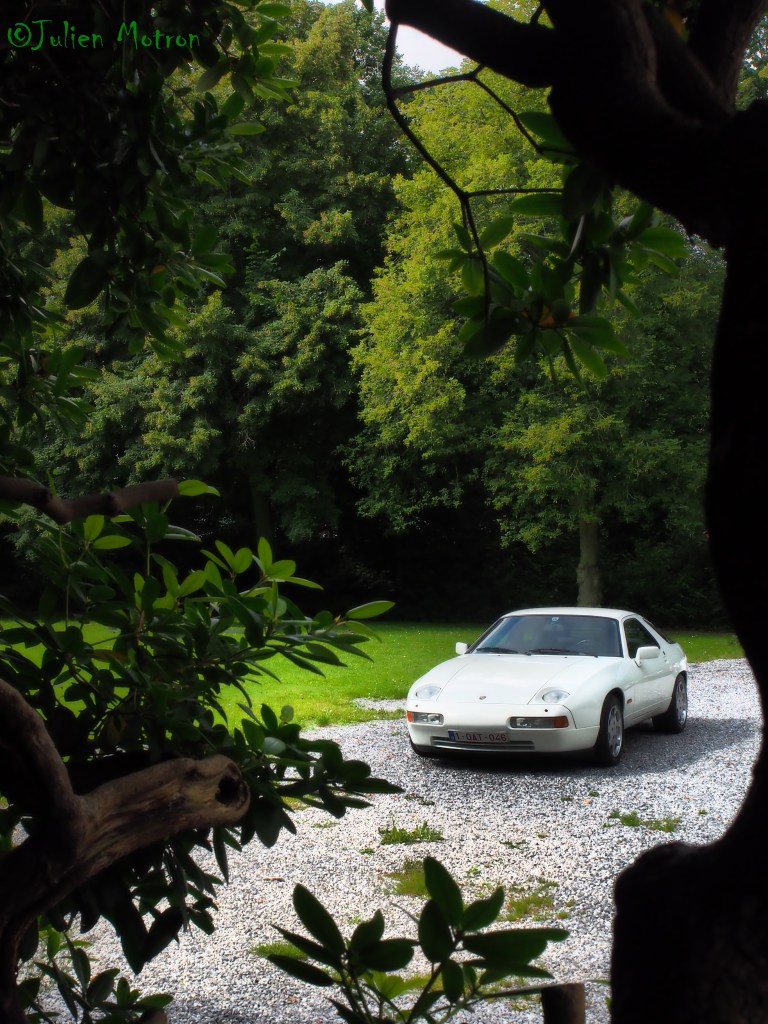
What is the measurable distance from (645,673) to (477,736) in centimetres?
219

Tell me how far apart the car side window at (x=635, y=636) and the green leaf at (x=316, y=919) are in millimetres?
9213

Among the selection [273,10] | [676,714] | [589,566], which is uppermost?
[273,10]

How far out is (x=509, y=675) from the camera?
9070 mm

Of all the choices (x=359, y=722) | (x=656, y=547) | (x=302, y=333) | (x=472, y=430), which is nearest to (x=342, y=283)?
(x=302, y=333)

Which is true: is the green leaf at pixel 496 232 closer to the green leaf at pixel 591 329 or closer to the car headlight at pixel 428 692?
the green leaf at pixel 591 329

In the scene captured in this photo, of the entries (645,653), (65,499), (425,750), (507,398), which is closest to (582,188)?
(65,499)

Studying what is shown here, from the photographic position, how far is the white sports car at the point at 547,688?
853 centimetres

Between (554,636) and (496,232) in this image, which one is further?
(554,636)

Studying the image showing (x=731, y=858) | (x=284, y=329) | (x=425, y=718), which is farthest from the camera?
(x=284, y=329)

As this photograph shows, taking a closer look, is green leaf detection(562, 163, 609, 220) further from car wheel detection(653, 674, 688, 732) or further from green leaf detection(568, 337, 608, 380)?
car wheel detection(653, 674, 688, 732)

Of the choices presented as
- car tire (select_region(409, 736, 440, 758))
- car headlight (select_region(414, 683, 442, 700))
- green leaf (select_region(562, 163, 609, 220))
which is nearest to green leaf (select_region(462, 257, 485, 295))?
green leaf (select_region(562, 163, 609, 220))

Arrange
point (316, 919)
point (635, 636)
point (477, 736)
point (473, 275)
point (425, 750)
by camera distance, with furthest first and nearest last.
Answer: point (635, 636)
point (425, 750)
point (477, 736)
point (473, 275)
point (316, 919)

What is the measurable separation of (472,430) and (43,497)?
71.9 feet

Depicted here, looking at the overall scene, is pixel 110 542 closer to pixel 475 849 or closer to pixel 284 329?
pixel 475 849
